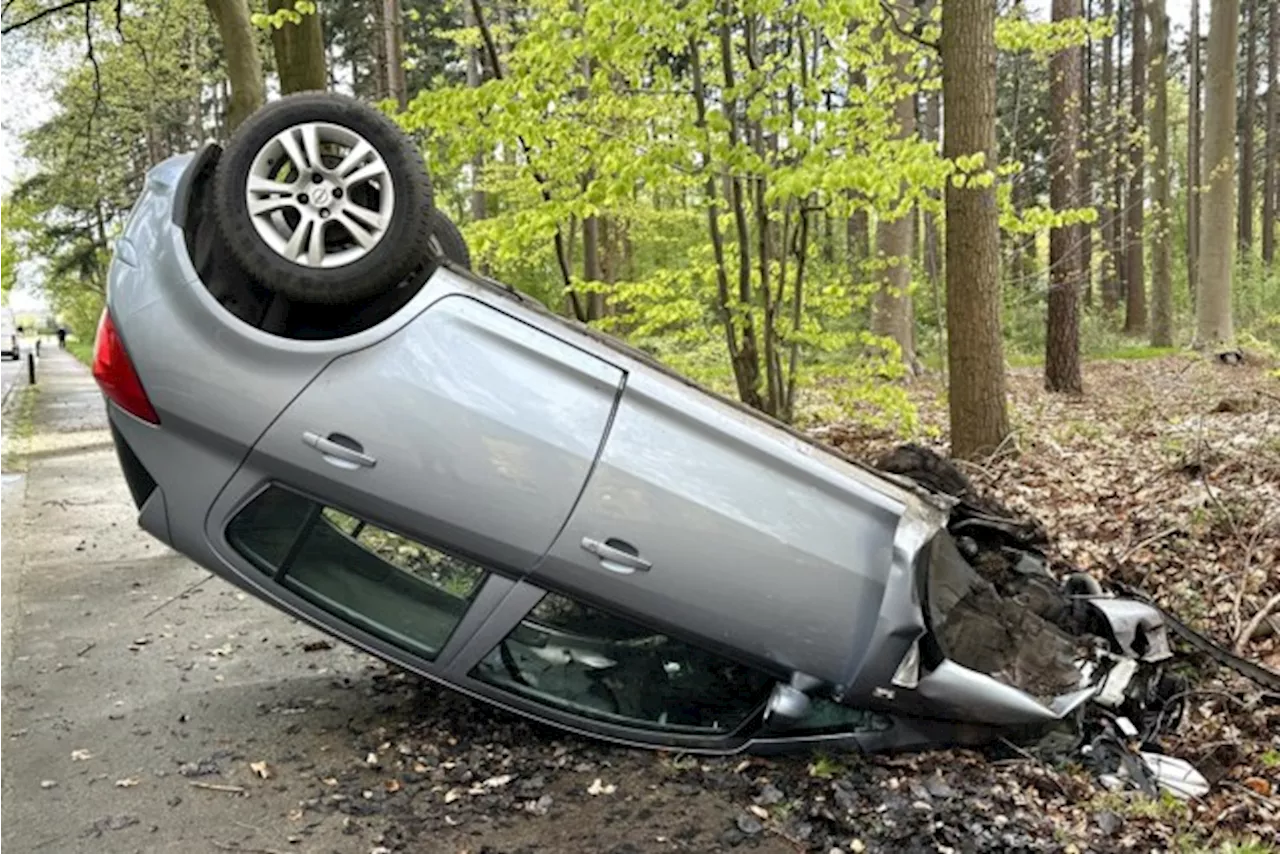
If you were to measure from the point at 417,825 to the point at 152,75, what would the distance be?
2276 centimetres

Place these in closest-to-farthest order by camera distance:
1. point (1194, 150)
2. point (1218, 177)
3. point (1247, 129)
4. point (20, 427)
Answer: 1. point (1218, 177)
2. point (20, 427)
3. point (1194, 150)
4. point (1247, 129)

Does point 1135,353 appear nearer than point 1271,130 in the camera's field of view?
Yes

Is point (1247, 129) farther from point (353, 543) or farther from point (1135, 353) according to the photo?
point (353, 543)

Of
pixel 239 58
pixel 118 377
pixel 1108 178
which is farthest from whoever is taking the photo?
pixel 1108 178

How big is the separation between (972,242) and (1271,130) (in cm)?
2521

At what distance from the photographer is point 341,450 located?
3.38 m

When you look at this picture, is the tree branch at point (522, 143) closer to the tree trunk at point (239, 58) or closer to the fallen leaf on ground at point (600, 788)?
the tree trunk at point (239, 58)

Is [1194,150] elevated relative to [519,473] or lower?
elevated

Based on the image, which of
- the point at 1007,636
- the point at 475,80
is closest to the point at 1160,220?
the point at 475,80

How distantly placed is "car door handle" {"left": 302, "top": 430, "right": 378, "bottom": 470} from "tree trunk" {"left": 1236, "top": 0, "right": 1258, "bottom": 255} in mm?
27765

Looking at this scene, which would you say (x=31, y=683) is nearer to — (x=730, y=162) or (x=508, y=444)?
(x=508, y=444)

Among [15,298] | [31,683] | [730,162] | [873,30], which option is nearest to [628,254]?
[873,30]

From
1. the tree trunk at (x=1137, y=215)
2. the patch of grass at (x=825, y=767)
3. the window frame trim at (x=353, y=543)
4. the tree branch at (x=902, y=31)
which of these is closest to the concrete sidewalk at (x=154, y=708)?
the window frame trim at (x=353, y=543)

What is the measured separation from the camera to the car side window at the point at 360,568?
356 cm
